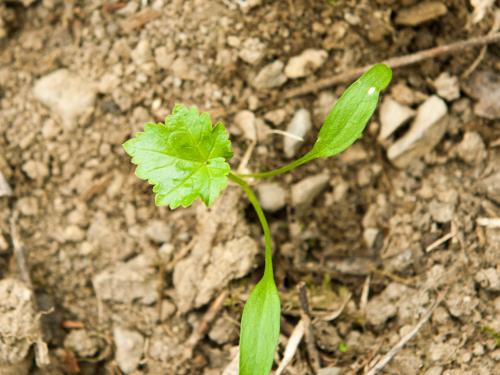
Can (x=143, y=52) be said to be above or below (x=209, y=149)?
above

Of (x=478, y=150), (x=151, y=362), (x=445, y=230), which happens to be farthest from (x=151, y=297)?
(x=478, y=150)

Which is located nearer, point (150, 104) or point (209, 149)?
point (209, 149)

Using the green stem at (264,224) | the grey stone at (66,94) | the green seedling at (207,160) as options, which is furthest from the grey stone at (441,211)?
the grey stone at (66,94)

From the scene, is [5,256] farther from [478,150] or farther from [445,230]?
[478,150]

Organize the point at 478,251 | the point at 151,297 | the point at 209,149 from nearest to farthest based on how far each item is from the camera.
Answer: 1. the point at 209,149
2. the point at 478,251
3. the point at 151,297

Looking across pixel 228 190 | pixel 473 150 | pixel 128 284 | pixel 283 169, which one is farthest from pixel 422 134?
pixel 128 284

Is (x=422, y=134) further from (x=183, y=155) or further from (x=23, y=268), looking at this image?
(x=23, y=268)

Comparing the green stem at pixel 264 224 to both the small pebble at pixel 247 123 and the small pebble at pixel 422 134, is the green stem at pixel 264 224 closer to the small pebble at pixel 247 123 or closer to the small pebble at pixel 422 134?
the small pebble at pixel 247 123

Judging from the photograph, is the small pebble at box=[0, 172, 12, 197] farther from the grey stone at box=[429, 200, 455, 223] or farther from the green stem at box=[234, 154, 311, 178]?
the grey stone at box=[429, 200, 455, 223]
